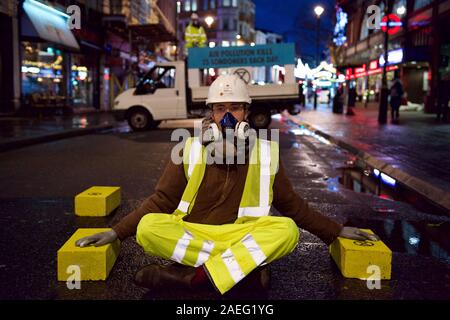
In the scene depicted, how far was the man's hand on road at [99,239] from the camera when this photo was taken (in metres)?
3.41

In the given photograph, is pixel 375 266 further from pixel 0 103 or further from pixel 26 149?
pixel 0 103

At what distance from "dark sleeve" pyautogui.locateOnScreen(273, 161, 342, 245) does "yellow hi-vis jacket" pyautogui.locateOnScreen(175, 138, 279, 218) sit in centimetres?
7

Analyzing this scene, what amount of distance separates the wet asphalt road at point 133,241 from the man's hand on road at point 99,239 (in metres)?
0.28

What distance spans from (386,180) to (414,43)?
76.4 feet

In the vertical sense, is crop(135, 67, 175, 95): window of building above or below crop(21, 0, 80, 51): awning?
below

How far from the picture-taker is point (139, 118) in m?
Result: 18.5

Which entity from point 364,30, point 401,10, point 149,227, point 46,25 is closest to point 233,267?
point 149,227

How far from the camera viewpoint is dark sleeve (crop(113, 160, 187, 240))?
333cm

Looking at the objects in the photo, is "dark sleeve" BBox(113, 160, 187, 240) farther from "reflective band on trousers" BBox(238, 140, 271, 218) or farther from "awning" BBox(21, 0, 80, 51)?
"awning" BBox(21, 0, 80, 51)

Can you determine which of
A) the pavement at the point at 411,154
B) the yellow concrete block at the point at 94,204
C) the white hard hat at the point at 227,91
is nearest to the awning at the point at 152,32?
the pavement at the point at 411,154

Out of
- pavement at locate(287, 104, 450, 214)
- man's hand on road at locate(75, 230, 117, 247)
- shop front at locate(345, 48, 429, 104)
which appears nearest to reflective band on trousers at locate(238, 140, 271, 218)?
man's hand on road at locate(75, 230, 117, 247)

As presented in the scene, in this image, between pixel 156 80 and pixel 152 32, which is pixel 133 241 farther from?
pixel 152 32

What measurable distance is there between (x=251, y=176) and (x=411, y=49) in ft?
83.6

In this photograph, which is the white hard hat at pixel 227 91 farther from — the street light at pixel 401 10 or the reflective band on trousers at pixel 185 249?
the street light at pixel 401 10
